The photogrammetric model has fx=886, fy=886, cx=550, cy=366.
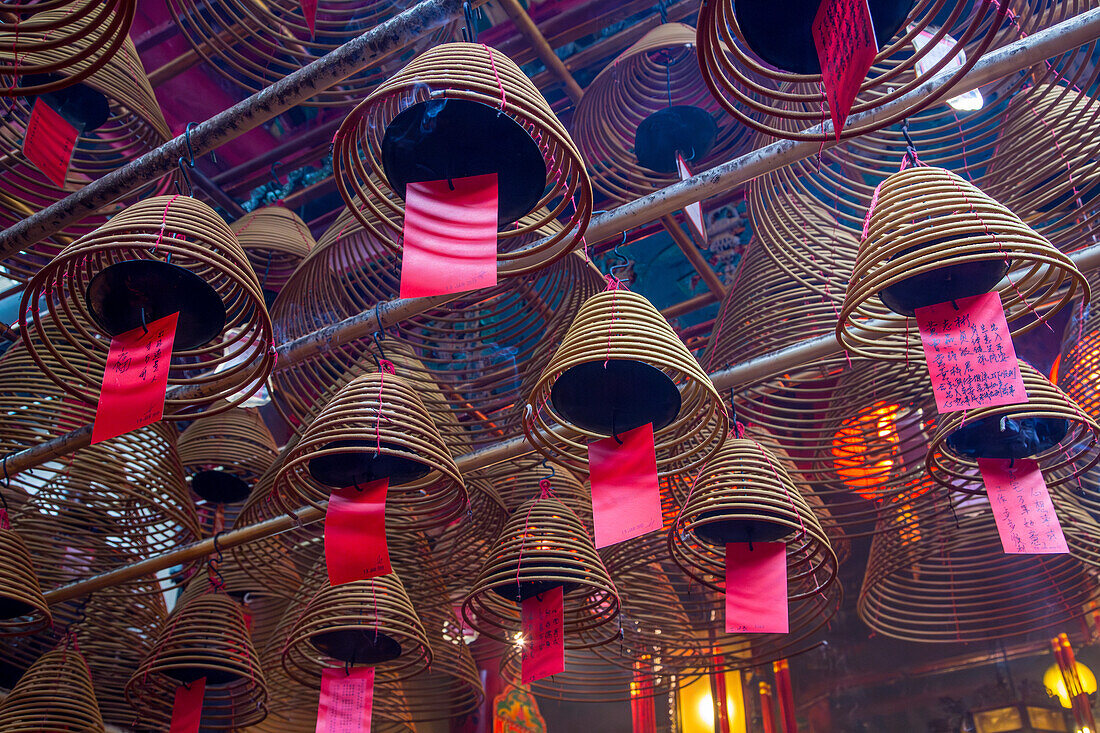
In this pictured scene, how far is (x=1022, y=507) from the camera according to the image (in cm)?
289

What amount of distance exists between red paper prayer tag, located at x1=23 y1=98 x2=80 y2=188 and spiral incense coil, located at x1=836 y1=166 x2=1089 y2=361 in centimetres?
266

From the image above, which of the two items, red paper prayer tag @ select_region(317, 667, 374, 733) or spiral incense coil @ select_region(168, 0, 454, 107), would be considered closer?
spiral incense coil @ select_region(168, 0, 454, 107)

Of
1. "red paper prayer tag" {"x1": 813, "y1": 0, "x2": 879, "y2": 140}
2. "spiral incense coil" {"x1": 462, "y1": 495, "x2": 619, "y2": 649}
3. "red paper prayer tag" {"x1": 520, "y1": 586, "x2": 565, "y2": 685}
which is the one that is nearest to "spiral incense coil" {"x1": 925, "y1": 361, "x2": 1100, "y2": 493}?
"spiral incense coil" {"x1": 462, "y1": 495, "x2": 619, "y2": 649}

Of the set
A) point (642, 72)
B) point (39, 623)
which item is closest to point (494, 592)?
point (39, 623)

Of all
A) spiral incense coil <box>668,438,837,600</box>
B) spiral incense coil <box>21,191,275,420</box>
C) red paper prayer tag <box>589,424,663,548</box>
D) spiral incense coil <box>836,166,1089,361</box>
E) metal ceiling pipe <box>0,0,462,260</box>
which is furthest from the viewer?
spiral incense coil <box>668,438,837,600</box>

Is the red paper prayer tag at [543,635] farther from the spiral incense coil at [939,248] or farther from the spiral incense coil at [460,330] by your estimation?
the spiral incense coil at [939,248]

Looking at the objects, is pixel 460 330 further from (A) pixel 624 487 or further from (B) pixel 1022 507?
(B) pixel 1022 507

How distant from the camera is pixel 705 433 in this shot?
13.6ft

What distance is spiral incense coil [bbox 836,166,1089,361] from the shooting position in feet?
7.16

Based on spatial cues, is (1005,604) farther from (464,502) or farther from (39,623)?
(39,623)

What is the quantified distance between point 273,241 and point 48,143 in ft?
6.43

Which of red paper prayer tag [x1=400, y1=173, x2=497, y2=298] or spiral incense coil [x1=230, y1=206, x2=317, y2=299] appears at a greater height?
spiral incense coil [x1=230, y1=206, x2=317, y2=299]

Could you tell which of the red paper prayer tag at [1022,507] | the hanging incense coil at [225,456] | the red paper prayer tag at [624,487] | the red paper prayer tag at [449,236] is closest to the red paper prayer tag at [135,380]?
the red paper prayer tag at [449,236]

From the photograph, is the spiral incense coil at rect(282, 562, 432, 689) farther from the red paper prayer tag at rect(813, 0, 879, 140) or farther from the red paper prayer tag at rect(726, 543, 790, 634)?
the red paper prayer tag at rect(813, 0, 879, 140)
